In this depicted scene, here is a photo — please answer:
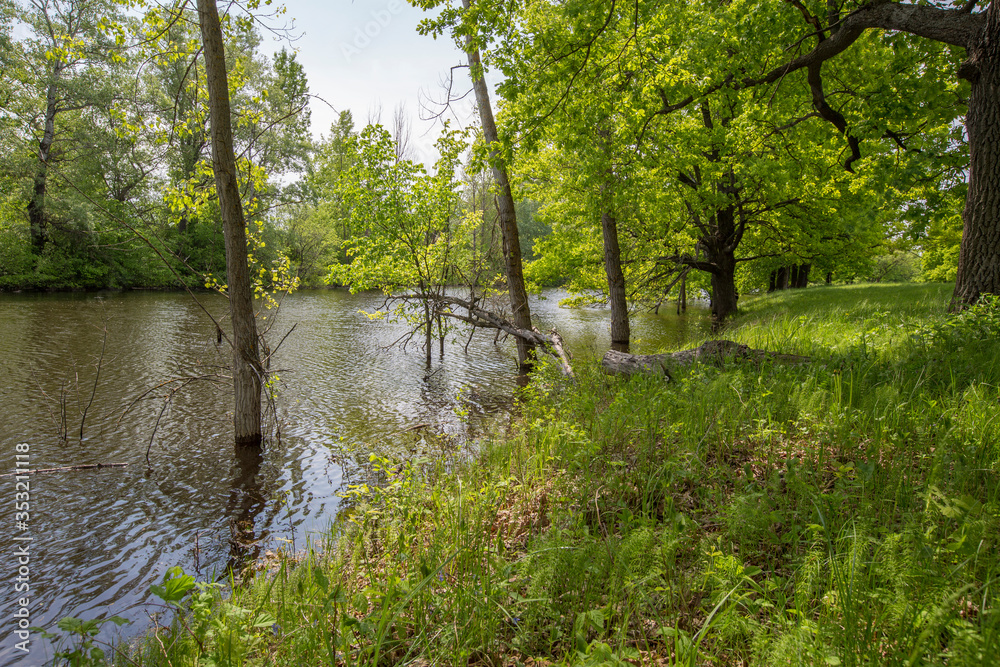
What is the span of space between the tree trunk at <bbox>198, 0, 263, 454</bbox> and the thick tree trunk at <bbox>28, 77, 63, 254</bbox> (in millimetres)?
25473

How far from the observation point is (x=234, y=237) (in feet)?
19.7

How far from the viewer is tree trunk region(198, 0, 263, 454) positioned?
5.66 metres

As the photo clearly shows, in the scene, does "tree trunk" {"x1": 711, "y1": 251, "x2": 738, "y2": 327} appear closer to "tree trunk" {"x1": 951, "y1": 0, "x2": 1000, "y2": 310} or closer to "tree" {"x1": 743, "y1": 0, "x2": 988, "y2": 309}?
"tree" {"x1": 743, "y1": 0, "x2": 988, "y2": 309}

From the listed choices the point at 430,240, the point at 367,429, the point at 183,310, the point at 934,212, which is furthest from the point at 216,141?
the point at 183,310

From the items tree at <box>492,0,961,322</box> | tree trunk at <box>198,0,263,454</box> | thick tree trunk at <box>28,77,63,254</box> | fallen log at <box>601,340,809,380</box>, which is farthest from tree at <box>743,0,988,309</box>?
thick tree trunk at <box>28,77,63,254</box>

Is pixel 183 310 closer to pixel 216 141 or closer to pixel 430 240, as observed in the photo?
pixel 430 240

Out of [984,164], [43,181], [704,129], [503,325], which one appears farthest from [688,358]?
[43,181]

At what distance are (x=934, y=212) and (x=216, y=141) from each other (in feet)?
32.8

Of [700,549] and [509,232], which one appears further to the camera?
[509,232]

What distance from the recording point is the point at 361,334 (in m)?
17.6

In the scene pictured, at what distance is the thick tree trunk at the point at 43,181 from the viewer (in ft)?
75.0

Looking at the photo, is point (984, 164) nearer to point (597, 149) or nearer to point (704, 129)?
point (597, 149)

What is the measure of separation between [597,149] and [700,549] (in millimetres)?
8618

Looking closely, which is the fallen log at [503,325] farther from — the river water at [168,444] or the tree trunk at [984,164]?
the tree trunk at [984,164]
